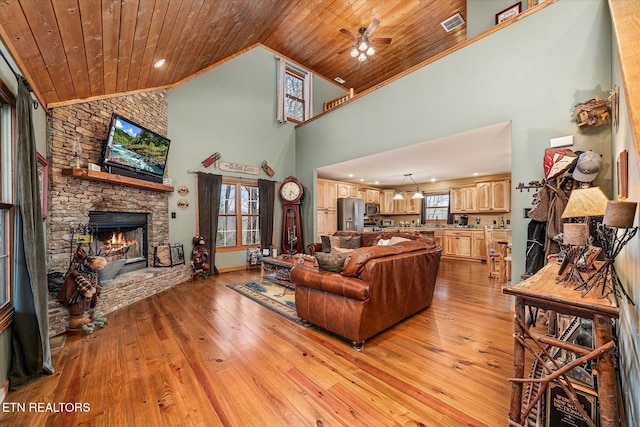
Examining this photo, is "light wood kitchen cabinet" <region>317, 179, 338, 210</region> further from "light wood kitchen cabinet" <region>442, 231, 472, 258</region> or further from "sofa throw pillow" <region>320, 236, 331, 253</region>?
"light wood kitchen cabinet" <region>442, 231, 472, 258</region>

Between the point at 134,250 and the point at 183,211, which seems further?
the point at 183,211

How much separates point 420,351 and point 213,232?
464 cm

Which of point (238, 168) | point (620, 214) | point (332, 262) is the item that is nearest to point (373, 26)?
point (238, 168)

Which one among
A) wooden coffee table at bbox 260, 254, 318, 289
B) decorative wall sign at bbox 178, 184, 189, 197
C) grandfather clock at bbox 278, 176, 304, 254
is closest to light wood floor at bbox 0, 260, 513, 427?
wooden coffee table at bbox 260, 254, 318, 289

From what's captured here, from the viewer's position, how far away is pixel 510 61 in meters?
3.24

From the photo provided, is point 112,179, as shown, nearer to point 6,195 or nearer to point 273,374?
point 6,195

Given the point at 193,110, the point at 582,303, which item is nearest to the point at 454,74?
the point at 582,303

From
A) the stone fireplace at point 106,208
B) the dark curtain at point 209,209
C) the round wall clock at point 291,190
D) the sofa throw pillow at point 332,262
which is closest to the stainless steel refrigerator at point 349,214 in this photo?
the round wall clock at point 291,190

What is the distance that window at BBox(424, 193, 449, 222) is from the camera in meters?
8.02

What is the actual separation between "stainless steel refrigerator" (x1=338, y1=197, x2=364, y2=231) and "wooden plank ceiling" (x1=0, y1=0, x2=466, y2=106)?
3.78 m

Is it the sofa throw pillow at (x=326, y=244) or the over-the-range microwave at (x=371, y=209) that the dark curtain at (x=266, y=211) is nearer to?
the sofa throw pillow at (x=326, y=244)

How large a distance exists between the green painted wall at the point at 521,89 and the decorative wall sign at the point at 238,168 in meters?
3.25

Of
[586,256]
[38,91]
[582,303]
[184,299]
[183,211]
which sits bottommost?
[184,299]

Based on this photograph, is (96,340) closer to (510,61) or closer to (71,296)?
(71,296)
